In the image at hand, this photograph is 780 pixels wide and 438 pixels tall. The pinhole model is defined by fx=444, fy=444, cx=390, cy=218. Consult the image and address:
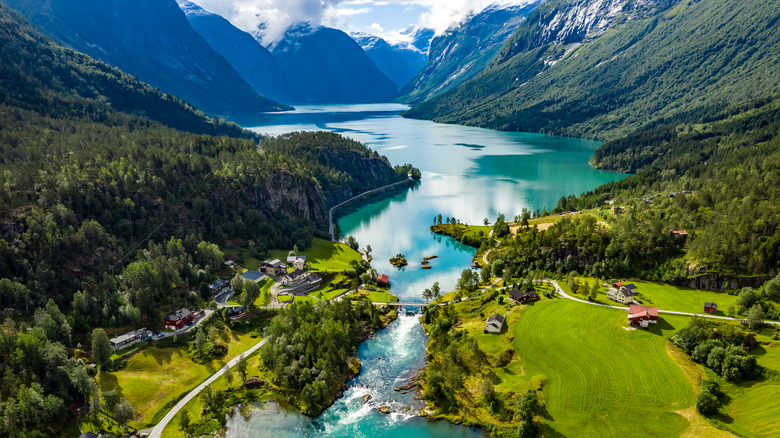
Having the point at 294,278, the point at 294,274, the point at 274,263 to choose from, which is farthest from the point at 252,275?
the point at 294,278

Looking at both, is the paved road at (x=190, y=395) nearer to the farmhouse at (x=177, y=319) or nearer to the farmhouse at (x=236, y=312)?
A: the farmhouse at (x=236, y=312)

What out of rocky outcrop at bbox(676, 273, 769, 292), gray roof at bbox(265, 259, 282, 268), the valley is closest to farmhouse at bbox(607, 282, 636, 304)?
the valley

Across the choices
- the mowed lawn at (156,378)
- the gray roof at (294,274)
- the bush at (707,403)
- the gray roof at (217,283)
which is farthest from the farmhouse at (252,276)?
the bush at (707,403)

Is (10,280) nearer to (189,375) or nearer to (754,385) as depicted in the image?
(189,375)

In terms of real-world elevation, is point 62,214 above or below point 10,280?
above

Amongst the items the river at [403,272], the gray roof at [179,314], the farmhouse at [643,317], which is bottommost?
the river at [403,272]

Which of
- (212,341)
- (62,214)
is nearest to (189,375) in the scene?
(212,341)
